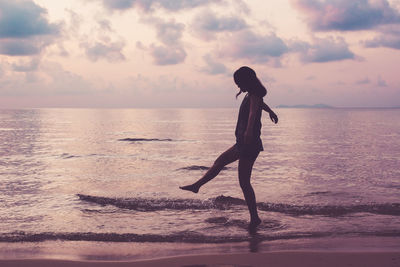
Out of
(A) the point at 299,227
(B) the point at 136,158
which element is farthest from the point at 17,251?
(B) the point at 136,158

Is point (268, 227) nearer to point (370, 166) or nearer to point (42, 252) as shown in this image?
point (42, 252)

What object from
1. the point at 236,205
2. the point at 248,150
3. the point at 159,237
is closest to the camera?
the point at 248,150

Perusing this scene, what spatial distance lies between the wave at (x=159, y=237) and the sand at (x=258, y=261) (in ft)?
3.06

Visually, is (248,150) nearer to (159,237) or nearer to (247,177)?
(247,177)

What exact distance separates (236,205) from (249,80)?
11.3ft

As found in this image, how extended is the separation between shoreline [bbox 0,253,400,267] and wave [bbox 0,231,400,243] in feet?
3.05

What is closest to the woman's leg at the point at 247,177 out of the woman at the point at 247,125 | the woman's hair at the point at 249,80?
the woman at the point at 247,125

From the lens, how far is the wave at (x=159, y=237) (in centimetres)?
545

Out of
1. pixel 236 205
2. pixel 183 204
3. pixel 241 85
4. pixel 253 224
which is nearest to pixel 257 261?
pixel 253 224

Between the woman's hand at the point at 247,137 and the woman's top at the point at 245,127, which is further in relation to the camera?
the woman's top at the point at 245,127

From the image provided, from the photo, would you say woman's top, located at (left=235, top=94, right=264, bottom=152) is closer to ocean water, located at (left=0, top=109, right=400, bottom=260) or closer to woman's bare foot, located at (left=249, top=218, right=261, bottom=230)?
woman's bare foot, located at (left=249, top=218, right=261, bottom=230)

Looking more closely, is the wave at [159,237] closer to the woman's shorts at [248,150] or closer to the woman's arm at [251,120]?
the woman's shorts at [248,150]

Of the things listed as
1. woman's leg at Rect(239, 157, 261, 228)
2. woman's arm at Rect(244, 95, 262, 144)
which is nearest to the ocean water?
woman's leg at Rect(239, 157, 261, 228)

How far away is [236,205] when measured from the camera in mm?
7926
